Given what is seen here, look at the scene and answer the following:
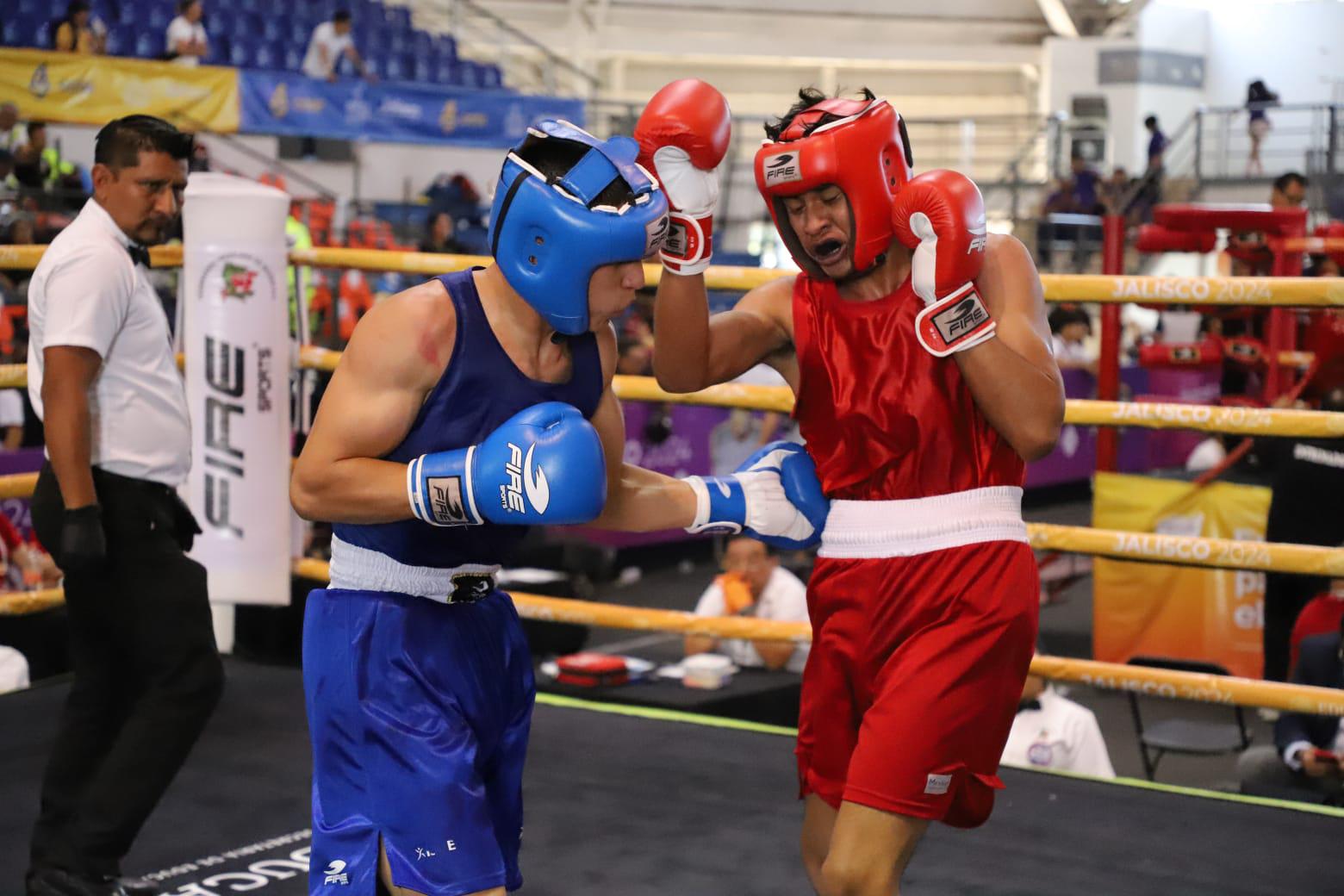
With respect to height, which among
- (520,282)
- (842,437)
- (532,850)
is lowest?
(532,850)

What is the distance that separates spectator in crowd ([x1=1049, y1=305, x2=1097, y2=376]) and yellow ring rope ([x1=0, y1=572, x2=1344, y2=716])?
269 inches

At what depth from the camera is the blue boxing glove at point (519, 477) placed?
1.93 m

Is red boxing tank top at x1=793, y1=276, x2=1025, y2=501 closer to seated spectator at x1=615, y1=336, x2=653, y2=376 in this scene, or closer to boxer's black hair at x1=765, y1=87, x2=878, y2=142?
boxer's black hair at x1=765, y1=87, x2=878, y2=142

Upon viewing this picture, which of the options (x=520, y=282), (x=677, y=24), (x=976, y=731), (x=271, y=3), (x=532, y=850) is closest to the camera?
(x=520, y=282)

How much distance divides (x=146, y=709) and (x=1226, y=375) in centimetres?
584

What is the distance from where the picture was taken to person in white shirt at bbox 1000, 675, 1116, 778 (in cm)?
418

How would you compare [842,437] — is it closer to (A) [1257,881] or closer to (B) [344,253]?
(A) [1257,881]

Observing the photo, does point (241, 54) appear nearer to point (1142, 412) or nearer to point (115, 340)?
point (115, 340)

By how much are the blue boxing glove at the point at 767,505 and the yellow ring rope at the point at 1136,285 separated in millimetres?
604

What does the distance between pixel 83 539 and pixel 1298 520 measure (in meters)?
4.08

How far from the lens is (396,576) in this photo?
2148 mm

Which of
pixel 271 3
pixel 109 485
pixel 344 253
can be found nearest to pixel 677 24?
pixel 271 3

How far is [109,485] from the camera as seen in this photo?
3014mm

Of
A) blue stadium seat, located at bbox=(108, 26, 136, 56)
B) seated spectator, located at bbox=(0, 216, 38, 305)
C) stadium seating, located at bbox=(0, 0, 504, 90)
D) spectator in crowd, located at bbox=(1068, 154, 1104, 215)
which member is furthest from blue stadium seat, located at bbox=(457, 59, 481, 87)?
seated spectator, located at bbox=(0, 216, 38, 305)
